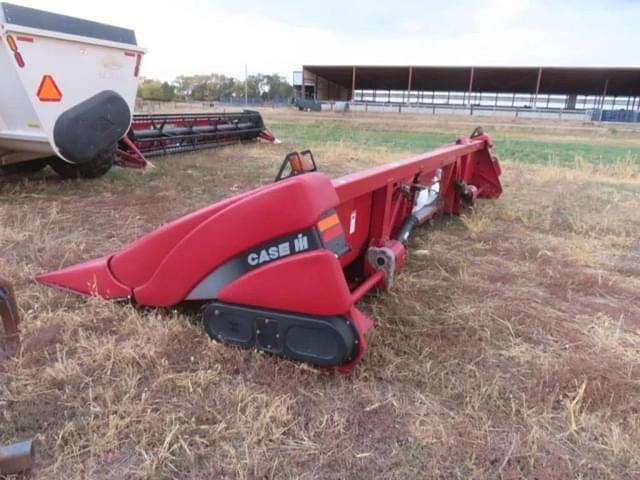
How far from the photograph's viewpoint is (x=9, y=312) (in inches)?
75.6

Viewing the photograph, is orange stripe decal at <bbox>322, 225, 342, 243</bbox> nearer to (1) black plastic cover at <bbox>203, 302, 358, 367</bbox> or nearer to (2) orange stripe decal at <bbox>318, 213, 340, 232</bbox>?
(2) orange stripe decal at <bbox>318, 213, 340, 232</bbox>

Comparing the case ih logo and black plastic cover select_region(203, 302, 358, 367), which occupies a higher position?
the case ih logo

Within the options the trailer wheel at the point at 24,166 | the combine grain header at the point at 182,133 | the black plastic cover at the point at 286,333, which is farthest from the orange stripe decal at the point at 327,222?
the combine grain header at the point at 182,133

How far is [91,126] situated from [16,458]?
162 inches

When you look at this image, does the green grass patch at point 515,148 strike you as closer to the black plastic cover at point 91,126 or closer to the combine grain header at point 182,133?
the combine grain header at point 182,133

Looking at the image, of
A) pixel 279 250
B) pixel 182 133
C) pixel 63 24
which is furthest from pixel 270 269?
pixel 182 133

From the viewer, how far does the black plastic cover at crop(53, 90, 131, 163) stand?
181 inches

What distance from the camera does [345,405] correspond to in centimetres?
178

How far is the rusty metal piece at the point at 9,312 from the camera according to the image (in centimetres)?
187

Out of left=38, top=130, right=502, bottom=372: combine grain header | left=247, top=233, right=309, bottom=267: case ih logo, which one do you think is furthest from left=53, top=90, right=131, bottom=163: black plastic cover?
left=247, top=233, right=309, bottom=267: case ih logo

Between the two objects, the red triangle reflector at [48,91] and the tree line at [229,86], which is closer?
the red triangle reflector at [48,91]

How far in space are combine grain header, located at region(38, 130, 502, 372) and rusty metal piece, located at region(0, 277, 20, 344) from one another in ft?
1.51

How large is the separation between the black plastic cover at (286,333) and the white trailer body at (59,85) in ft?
11.4

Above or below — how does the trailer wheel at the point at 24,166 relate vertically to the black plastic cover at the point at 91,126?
below
